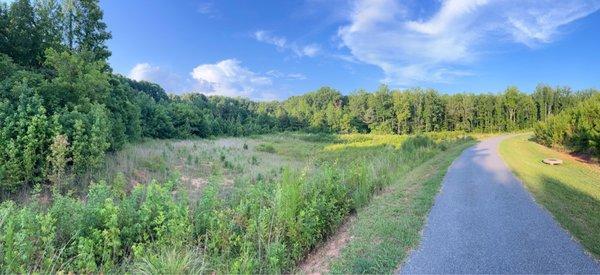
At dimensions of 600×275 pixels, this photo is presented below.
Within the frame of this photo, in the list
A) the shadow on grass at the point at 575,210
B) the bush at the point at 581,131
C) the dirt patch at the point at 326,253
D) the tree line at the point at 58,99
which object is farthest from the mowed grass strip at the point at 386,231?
the bush at the point at 581,131

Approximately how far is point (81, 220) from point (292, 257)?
3.58 metres

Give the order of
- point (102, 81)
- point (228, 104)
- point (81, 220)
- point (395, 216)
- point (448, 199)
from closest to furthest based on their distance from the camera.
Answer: point (81, 220) → point (395, 216) → point (448, 199) → point (102, 81) → point (228, 104)

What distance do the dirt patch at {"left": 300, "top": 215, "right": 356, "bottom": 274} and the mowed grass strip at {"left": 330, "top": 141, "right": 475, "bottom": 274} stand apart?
148 millimetres

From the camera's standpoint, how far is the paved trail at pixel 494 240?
4.86 meters

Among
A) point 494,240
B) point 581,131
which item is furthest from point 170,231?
point 581,131

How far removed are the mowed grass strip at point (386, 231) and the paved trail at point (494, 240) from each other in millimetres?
211

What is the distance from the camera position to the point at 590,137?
20859mm

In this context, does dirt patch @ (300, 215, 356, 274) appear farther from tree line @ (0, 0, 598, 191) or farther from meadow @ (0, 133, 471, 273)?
tree line @ (0, 0, 598, 191)

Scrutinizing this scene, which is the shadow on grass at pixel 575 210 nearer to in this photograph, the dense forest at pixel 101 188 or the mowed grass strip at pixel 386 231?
the mowed grass strip at pixel 386 231

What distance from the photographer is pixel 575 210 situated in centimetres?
779

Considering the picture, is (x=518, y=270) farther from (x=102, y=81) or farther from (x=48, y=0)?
(x=48, y=0)

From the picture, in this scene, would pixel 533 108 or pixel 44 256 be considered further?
pixel 533 108

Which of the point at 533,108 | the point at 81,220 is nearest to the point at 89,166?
the point at 81,220

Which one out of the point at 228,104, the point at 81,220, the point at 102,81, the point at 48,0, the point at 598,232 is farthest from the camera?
the point at 228,104
